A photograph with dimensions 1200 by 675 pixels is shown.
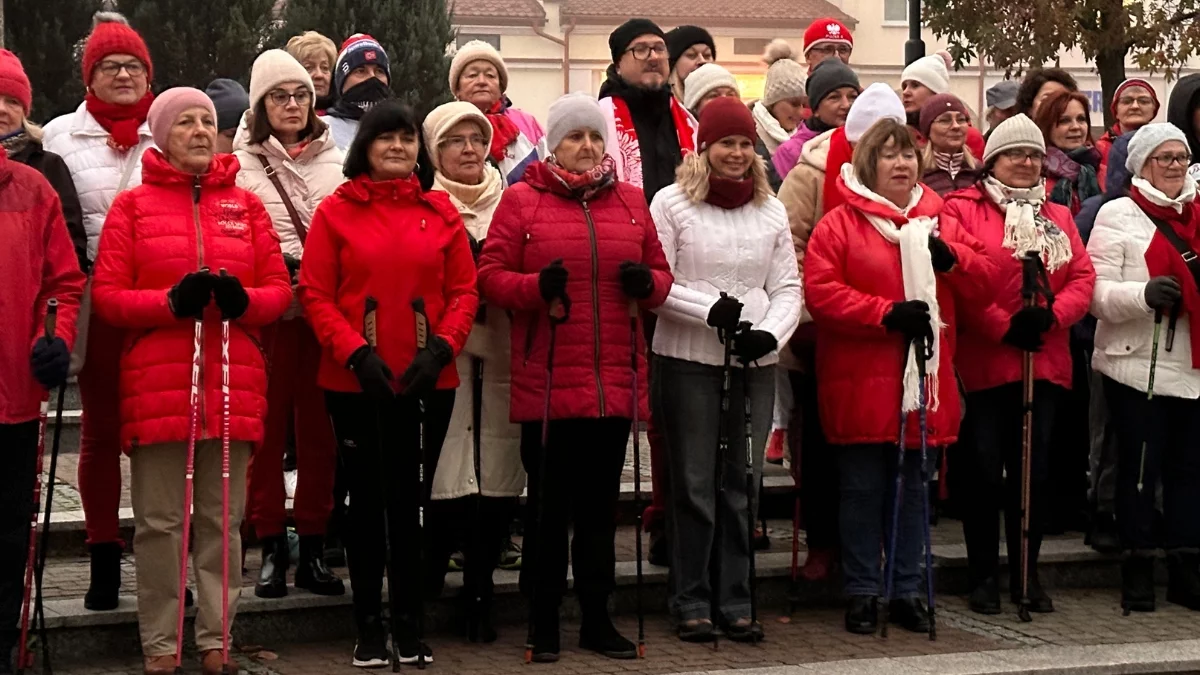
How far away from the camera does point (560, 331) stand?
7.72 meters

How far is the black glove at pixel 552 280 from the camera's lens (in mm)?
7492

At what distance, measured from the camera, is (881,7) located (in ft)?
165

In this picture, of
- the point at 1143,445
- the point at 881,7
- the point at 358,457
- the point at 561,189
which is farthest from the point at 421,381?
the point at 881,7

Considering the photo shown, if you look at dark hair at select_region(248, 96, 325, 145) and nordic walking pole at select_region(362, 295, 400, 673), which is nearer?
nordic walking pole at select_region(362, 295, 400, 673)

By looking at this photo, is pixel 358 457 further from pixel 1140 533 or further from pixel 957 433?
pixel 1140 533

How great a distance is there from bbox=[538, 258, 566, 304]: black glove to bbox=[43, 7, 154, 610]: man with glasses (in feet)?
5.44

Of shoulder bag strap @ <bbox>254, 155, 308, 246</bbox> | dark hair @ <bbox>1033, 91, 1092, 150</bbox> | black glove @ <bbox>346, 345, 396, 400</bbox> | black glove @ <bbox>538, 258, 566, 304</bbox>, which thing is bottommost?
black glove @ <bbox>346, 345, 396, 400</bbox>

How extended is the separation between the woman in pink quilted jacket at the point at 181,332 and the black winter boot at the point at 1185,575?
4.45m

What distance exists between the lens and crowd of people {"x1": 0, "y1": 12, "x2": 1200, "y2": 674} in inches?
284

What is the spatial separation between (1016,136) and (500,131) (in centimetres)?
243

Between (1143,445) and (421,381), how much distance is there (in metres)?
3.69

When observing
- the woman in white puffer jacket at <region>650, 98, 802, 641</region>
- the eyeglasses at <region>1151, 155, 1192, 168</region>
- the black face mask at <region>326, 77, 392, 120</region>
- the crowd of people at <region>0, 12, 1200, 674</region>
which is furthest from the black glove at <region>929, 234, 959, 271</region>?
the black face mask at <region>326, 77, 392, 120</region>

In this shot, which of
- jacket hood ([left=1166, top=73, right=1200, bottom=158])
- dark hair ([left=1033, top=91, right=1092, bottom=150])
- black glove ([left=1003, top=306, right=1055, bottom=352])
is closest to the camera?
black glove ([left=1003, top=306, right=1055, bottom=352])

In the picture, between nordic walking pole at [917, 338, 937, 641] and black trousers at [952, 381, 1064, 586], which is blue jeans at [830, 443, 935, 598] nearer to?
nordic walking pole at [917, 338, 937, 641]
